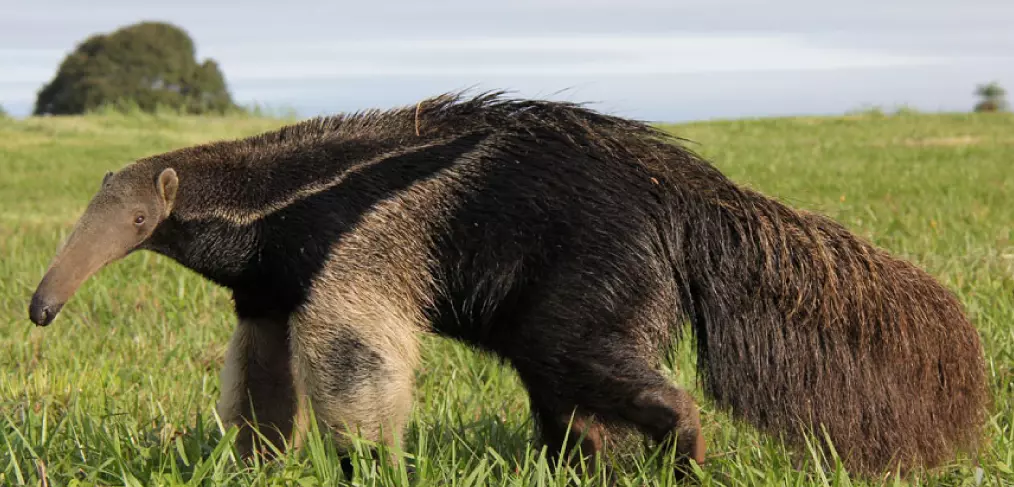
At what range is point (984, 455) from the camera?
11.8ft

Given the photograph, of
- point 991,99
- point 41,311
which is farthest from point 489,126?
point 991,99

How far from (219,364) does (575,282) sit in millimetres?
2526

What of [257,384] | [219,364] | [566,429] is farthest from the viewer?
[219,364]

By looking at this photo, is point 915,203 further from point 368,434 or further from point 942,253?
point 368,434

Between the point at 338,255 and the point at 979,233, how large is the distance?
5768 millimetres

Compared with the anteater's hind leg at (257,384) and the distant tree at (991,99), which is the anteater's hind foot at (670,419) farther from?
the distant tree at (991,99)

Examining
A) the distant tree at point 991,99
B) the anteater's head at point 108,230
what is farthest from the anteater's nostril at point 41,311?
the distant tree at point 991,99

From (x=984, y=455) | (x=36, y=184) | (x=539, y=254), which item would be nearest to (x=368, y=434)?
(x=539, y=254)

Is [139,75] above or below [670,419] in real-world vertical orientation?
above

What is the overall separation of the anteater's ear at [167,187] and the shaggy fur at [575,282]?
0.04m

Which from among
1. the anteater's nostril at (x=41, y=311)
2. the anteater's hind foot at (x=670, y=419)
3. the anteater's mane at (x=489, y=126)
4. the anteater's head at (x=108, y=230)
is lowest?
the anteater's hind foot at (x=670, y=419)

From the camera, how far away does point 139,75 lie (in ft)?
97.7

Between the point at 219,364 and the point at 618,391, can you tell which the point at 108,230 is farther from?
the point at 219,364

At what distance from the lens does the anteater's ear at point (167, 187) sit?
11.2 ft
